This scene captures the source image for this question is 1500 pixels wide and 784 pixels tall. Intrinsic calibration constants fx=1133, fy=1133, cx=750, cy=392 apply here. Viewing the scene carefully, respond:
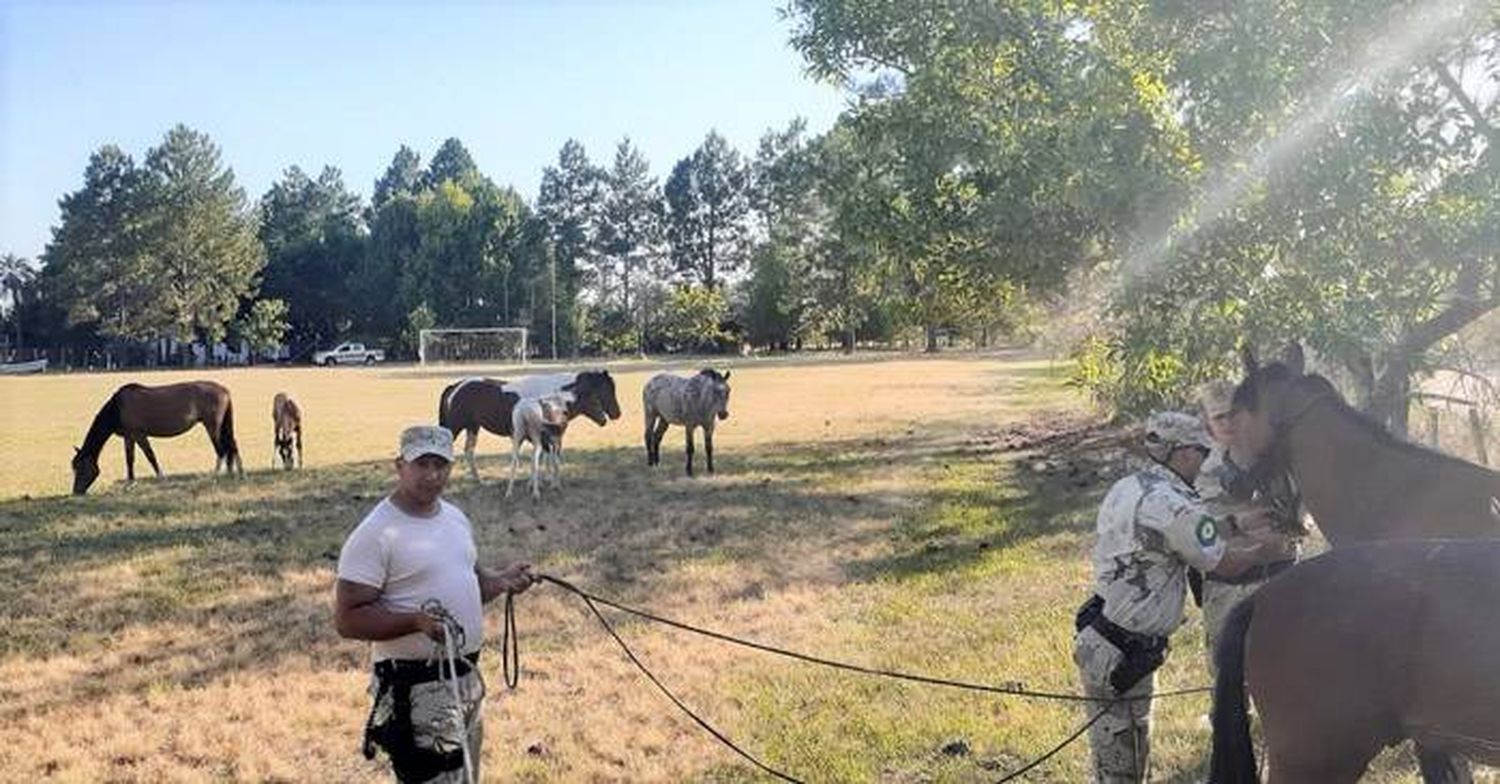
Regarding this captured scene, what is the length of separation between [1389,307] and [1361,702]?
5864 millimetres

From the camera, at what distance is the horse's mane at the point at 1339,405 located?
489 cm

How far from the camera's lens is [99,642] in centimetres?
865

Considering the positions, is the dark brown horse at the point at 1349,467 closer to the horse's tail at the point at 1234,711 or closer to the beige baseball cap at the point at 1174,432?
the beige baseball cap at the point at 1174,432

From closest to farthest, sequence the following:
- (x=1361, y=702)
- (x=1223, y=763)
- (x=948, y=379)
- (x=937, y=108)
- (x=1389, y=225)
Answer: (x=1361, y=702) → (x=1223, y=763) → (x=1389, y=225) → (x=937, y=108) → (x=948, y=379)

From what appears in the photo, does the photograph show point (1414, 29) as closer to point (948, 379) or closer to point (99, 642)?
point (99, 642)

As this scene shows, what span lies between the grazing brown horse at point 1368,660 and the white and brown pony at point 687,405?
14366 millimetres

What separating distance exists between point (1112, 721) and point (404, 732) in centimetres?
276

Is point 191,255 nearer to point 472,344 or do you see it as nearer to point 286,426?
point 472,344

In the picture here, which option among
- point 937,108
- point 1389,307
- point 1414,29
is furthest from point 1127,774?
point 937,108

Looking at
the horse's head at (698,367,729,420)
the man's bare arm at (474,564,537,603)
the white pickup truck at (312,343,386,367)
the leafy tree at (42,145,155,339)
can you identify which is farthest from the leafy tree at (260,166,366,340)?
the man's bare arm at (474,564,537,603)

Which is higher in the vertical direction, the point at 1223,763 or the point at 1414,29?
the point at 1414,29

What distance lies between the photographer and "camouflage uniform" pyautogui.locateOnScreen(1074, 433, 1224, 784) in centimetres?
420

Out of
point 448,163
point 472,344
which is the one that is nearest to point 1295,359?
point 472,344

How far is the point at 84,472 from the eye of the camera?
54.1 ft
